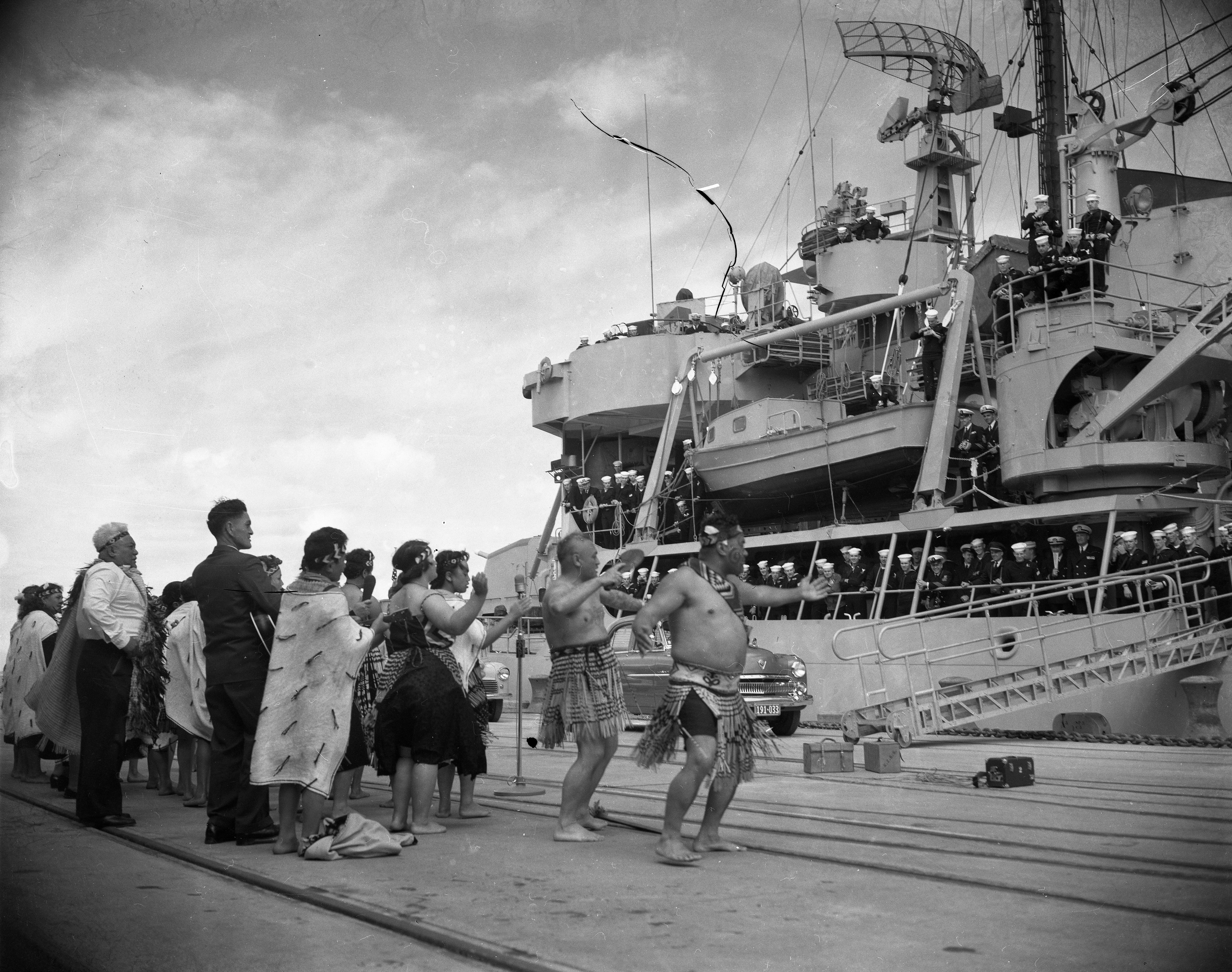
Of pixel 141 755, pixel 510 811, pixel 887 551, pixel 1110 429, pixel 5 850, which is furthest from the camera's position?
pixel 887 551

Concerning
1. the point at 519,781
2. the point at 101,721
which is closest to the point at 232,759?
the point at 101,721

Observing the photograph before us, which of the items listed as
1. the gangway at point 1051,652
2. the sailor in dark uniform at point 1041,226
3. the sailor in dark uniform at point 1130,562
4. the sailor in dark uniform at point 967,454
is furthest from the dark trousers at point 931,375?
the sailor in dark uniform at point 1130,562

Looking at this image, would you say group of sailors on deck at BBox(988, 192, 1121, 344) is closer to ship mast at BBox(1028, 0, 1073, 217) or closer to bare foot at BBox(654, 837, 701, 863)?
ship mast at BBox(1028, 0, 1073, 217)

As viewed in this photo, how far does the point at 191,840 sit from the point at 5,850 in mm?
838

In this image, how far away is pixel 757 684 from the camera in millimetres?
14156

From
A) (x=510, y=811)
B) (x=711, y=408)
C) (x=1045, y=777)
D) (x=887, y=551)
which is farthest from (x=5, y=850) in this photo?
(x=711, y=408)

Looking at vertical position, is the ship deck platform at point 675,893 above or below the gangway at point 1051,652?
below

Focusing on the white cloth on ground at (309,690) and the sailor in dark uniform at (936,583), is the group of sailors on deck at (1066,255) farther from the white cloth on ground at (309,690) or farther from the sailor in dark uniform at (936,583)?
the white cloth on ground at (309,690)

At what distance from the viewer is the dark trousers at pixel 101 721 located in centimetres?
671

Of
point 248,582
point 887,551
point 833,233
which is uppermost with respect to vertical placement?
point 833,233

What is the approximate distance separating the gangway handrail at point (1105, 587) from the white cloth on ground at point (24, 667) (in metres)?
7.61

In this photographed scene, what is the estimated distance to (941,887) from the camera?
4.69m

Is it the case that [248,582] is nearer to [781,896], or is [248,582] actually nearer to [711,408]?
[781,896]

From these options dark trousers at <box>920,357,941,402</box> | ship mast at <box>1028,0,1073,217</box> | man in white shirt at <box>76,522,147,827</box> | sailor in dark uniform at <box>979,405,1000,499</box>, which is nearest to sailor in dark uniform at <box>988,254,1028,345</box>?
dark trousers at <box>920,357,941,402</box>
